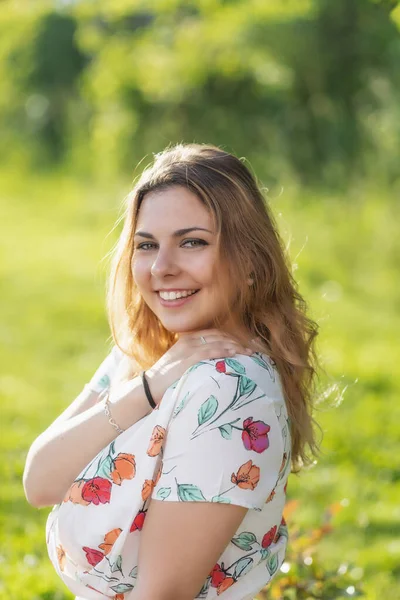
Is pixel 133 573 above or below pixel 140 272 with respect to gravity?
below

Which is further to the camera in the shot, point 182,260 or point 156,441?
point 182,260

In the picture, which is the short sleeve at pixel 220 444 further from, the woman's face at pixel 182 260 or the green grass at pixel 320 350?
the green grass at pixel 320 350

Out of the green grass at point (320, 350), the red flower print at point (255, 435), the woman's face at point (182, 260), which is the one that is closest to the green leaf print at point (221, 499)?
the red flower print at point (255, 435)

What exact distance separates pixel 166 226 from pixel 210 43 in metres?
6.26

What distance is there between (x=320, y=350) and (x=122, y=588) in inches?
41.7

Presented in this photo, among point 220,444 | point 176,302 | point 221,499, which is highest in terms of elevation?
point 176,302

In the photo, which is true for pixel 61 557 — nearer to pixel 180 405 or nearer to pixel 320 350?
pixel 180 405

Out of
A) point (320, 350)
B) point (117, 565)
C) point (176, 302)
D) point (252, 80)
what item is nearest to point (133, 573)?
point (117, 565)

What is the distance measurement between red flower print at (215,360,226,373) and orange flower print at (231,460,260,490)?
20 cm

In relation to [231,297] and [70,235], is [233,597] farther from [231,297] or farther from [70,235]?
[70,235]

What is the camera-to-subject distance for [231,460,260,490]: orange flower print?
74.1 inches

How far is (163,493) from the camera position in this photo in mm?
1886

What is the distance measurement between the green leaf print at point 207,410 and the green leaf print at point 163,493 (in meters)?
0.15

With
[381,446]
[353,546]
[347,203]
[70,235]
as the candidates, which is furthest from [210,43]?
[70,235]
